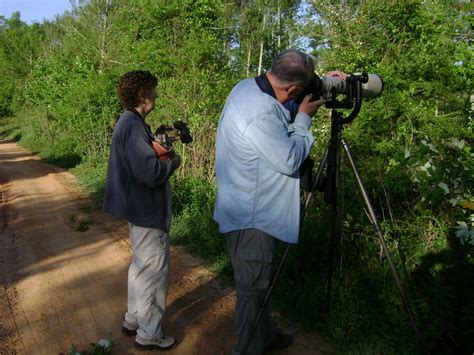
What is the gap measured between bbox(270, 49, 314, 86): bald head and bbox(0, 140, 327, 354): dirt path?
203 centimetres

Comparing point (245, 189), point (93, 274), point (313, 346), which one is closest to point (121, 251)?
point (93, 274)

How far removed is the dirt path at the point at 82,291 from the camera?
3688 mm

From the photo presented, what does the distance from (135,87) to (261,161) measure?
1.21 meters

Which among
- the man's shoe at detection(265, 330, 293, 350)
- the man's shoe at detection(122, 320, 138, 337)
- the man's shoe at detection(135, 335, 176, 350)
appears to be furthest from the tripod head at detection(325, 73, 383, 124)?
the man's shoe at detection(122, 320, 138, 337)

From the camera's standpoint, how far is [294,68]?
255 cm

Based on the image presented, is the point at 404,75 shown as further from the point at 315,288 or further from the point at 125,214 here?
the point at 125,214

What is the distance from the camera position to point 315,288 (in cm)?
408

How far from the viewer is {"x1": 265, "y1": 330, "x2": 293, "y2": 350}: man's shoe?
3.44 meters

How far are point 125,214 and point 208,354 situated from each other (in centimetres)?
121

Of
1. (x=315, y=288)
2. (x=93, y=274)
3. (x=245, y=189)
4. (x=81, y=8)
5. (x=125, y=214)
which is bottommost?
(x=93, y=274)

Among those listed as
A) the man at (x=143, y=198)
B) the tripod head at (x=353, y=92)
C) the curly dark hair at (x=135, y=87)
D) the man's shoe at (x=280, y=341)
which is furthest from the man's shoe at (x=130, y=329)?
the tripod head at (x=353, y=92)

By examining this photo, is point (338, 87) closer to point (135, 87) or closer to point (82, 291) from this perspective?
point (135, 87)

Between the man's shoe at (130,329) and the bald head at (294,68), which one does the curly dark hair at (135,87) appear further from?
the man's shoe at (130,329)

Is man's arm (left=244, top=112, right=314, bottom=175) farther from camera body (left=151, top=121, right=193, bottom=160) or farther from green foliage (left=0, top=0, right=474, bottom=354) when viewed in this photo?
green foliage (left=0, top=0, right=474, bottom=354)
